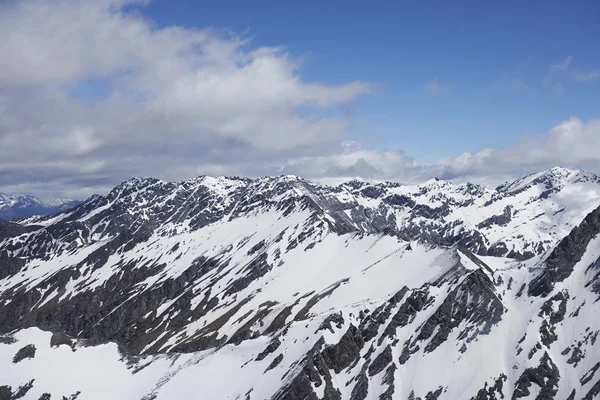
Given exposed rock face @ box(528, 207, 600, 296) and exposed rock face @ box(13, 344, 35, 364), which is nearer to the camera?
exposed rock face @ box(528, 207, 600, 296)

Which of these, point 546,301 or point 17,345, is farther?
point 17,345

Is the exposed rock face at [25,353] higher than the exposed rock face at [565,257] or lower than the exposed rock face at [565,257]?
higher

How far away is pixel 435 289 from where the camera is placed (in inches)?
6265

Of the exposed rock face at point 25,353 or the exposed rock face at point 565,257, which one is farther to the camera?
the exposed rock face at point 25,353

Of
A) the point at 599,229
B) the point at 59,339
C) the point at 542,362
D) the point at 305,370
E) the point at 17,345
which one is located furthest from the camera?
the point at 59,339

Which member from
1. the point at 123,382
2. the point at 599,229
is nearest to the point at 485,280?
the point at 599,229

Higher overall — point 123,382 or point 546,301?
point 123,382

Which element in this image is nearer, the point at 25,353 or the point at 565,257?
the point at 565,257

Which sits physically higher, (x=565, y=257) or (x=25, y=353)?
(x=25, y=353)

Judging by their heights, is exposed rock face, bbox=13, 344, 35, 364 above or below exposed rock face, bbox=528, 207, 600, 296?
above

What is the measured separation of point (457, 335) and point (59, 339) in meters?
135

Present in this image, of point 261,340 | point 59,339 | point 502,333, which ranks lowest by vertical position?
point 502,333

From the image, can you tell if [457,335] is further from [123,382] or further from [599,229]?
[123,382]

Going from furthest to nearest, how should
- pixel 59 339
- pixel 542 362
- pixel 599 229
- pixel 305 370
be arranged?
pixel 59 339 → pixel 599 229 → pixel 305 370 → pixel 542 362
